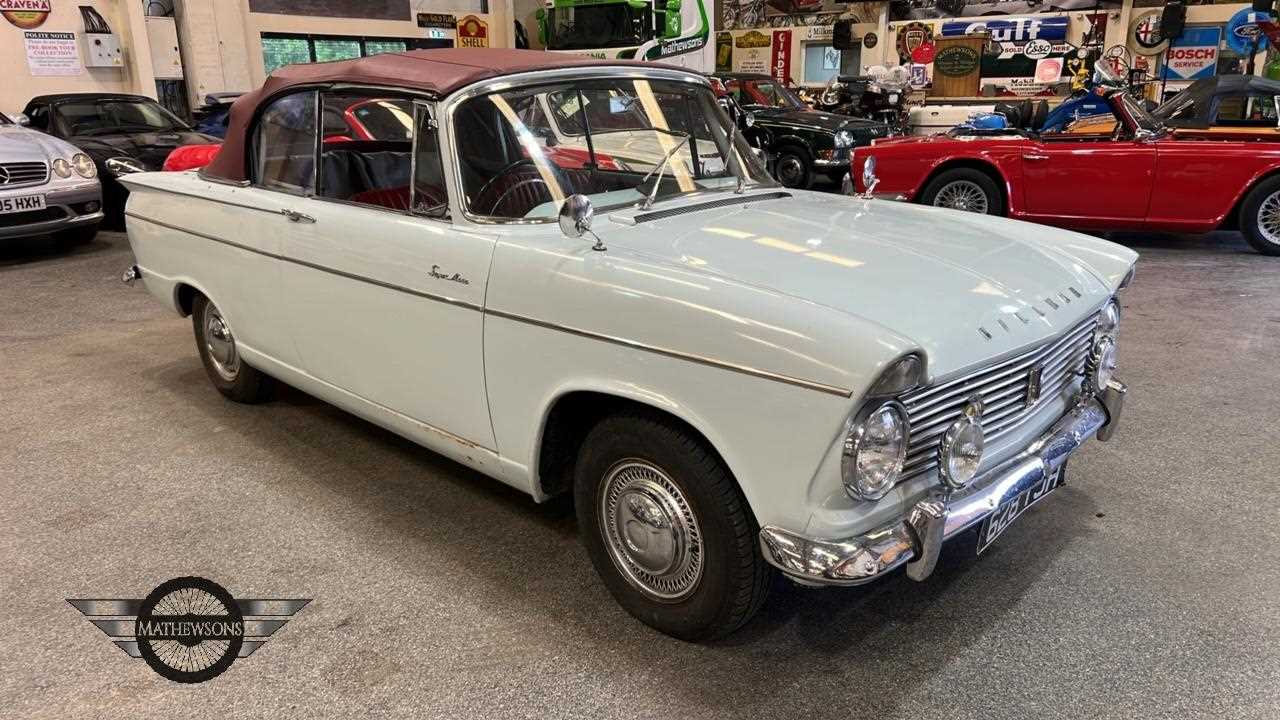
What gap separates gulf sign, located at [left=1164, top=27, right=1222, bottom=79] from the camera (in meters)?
15.4

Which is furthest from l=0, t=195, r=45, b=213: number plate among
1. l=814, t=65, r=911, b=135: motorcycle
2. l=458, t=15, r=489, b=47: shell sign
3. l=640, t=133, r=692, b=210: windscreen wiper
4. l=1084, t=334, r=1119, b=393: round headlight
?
l=458, t=15, r=489, b=47: shell sign

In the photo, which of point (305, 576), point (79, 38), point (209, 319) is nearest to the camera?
point (305, 576)

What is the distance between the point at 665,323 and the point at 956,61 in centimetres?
1784

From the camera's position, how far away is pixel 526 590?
8.73 feet

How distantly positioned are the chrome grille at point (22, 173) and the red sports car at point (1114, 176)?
7110 mm

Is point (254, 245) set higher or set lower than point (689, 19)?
lower

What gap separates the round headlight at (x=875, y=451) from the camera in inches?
74.3

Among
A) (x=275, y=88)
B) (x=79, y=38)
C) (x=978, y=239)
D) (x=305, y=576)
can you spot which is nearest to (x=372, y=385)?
(x=305, y=576)

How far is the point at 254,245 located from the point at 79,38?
41.0 feet

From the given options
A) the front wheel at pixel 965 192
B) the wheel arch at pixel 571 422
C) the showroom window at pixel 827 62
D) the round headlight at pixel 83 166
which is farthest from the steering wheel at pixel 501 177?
the showroom window at pixel 827 62

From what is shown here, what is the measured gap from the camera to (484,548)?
2908 mm

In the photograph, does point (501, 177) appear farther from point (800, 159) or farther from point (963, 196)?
point (800, 159)

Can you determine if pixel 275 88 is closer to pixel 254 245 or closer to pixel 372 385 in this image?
pixel 254 245

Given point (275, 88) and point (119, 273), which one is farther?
point (119, 273)
